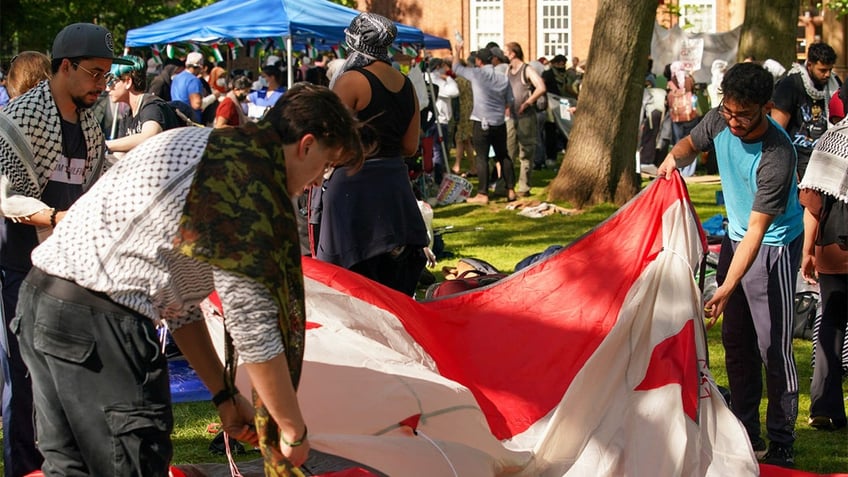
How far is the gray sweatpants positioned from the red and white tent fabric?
392 mm

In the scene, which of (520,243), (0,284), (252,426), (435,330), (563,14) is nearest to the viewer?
(252,426)

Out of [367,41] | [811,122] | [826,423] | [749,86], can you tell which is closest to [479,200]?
[811,122]

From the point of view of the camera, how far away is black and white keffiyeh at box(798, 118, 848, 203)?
5.52 m

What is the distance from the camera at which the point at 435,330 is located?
17.7 feet

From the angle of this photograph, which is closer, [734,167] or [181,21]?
[734,167]

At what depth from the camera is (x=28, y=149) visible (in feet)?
14.6

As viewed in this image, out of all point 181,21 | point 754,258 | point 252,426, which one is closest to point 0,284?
point 252,426

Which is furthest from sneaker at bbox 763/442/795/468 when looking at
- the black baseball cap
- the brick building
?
the brick building

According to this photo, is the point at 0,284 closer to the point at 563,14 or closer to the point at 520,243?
the point at 520,243

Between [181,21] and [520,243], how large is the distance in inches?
265

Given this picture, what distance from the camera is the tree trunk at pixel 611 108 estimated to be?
538 inches

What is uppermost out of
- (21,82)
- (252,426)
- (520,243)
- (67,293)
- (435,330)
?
(21,82)

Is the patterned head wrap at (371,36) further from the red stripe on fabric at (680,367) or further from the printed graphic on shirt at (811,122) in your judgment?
the printed graphic on shirt at (811,122)

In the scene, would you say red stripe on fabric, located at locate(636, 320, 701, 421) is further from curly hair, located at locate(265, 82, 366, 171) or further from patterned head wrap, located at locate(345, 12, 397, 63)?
curly hair, located at locate(265, 82, 366, 171)
